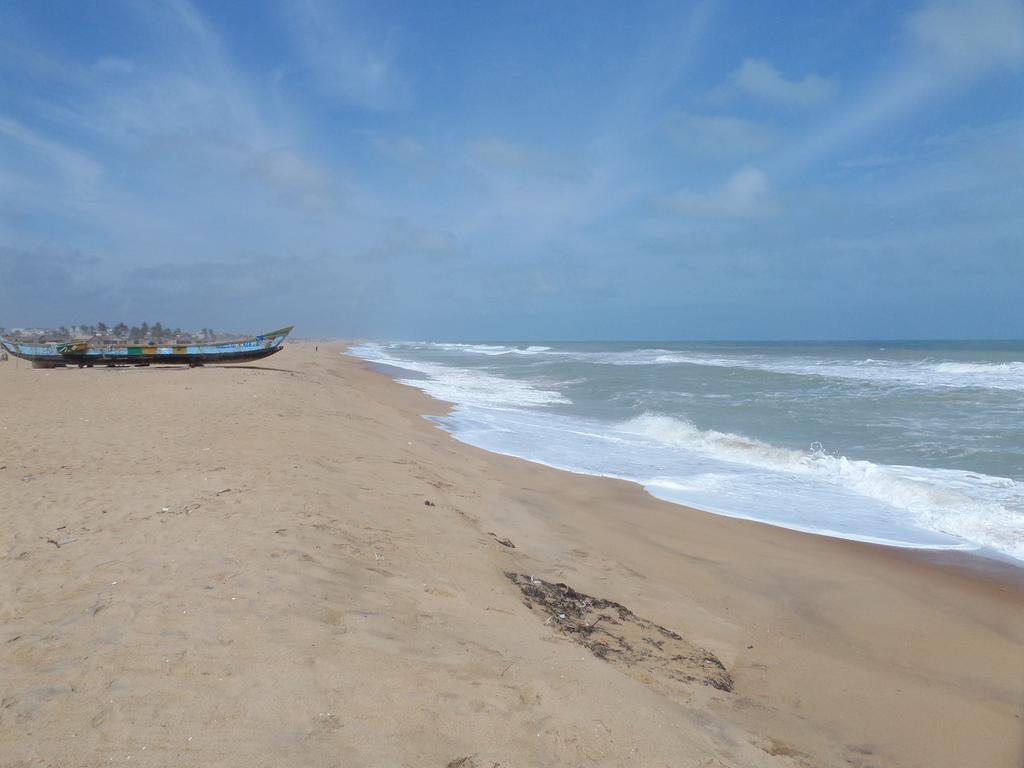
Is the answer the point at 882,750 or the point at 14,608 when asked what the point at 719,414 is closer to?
the point at 882,750

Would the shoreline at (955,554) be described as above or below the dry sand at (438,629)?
below

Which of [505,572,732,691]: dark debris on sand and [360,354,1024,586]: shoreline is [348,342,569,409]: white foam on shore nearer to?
[360,354,1024,586]: shoreline

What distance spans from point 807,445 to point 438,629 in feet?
34.5

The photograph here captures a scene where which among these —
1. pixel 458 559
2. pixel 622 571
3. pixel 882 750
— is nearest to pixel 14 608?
pixel 458 559

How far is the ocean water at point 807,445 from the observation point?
304 inches

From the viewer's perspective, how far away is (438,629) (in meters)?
3.48

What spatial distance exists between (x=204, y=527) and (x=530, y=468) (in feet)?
18.8

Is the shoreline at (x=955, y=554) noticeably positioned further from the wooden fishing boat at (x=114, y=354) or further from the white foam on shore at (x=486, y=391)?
the wooden fishing boat at (x=114, y=354)

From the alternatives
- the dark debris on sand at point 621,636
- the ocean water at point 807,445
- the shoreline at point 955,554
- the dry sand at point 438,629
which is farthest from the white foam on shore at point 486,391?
the dark debris on sand at point 621,636

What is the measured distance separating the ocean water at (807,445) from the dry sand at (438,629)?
48.4 inches

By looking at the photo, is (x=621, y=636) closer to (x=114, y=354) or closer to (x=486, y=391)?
(x=486, y=391)

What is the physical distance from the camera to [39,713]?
234cm

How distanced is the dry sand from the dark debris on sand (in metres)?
0.03

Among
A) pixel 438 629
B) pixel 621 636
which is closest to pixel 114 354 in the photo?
pixel 438 629
